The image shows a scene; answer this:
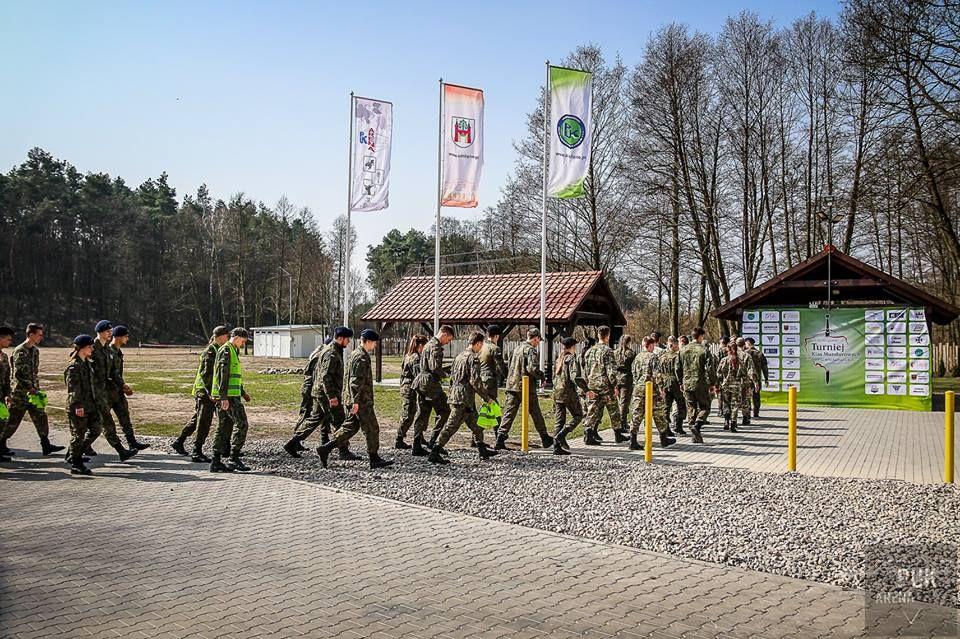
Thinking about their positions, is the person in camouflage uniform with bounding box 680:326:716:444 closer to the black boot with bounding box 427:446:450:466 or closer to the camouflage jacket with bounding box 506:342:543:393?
the camouflage jacket with bounding box 506:342:543:393

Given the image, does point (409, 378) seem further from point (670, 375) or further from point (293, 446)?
point (670, 375)

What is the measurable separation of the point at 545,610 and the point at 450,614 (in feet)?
2.15

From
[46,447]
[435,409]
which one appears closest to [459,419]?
[435,409]

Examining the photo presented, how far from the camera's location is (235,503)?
334 inches

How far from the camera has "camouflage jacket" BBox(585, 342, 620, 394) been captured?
13.2 meters

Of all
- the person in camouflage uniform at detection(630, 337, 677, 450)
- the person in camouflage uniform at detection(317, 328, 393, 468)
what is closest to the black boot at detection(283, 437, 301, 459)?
the person in camouflage uniform at detection(317, 328, 393, 468)

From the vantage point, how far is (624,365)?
1430 cm

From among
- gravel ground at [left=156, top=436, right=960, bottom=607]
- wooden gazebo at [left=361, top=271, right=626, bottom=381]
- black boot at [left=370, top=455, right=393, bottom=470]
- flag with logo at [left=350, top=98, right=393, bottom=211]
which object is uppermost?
flag with logo at [left=350, top=98, right=393, bottom=211]

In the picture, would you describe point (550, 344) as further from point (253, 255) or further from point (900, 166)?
point (253, 255)

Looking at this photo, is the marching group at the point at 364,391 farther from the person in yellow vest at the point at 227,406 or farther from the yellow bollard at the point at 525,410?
the yellow bollard at the point at 525,410

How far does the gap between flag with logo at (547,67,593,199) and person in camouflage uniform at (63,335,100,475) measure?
12922 mm

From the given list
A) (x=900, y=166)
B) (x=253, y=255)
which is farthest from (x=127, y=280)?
(x=900, y=166)

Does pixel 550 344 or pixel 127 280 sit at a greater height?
pixel 127 280

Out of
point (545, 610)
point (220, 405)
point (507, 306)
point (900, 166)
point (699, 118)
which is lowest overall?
point (545, 610)
